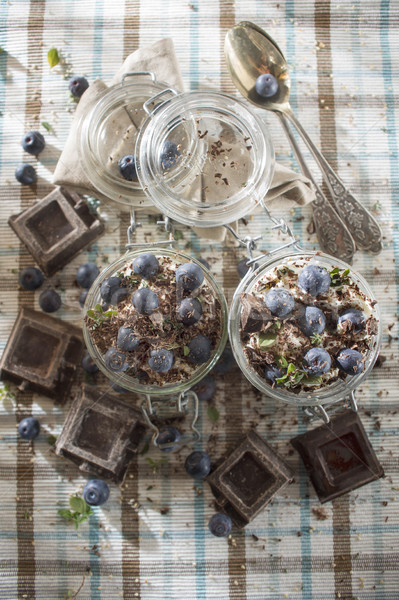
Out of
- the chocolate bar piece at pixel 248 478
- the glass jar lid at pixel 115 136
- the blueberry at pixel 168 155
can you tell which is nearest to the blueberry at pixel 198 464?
the chocolate bar piece at pixel 248 478

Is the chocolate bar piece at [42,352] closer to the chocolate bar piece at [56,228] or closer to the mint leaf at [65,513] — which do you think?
the chocolate bar piece at [56,228]

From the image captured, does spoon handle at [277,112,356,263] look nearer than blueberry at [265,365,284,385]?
No

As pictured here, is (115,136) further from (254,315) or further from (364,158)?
(364,158)

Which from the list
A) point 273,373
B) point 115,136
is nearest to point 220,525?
point 273,373

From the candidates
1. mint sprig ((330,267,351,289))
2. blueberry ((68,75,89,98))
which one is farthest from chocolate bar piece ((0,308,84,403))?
mint sprig ((330,267,351,289))

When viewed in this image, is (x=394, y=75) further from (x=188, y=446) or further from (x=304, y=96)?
(x=188, y=446)

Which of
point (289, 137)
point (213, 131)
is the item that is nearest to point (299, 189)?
point (289, 137)

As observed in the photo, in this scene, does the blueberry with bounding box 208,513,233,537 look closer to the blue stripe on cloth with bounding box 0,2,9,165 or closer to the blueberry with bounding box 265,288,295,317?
the blueberry with bounding box 265,288,295,317
